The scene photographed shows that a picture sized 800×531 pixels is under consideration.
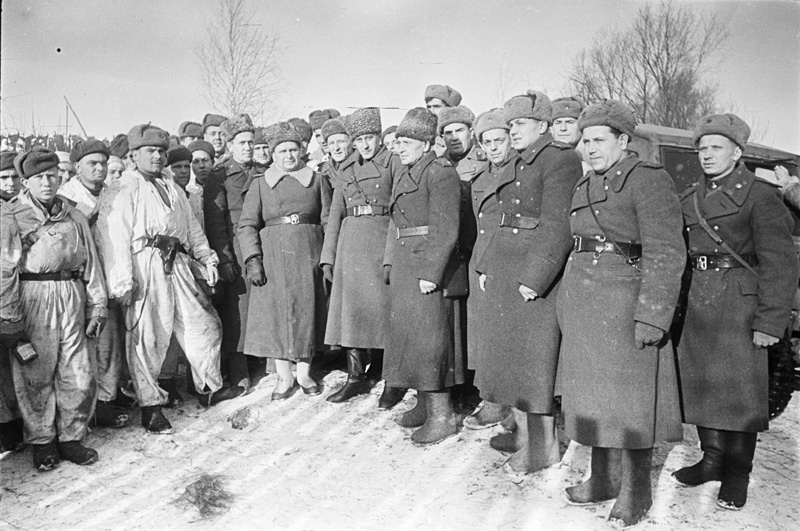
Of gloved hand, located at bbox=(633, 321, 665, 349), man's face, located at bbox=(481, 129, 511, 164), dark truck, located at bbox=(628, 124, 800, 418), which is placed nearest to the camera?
gloved hand, located at bbox=(633, 321, 665, 349)

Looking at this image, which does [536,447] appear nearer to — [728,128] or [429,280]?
[429,280]

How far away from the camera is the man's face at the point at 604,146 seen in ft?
10.0

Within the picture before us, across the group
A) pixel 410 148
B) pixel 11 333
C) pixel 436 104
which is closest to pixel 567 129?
pixel 436 104

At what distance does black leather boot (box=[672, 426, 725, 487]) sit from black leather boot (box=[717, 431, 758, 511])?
0.48 feet

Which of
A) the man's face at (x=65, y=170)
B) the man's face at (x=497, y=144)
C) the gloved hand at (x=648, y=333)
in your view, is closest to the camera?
the gloved hand at (x=648, y=333)

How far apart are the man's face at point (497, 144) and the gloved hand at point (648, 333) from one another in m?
1.51

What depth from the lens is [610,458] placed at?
10.5ft

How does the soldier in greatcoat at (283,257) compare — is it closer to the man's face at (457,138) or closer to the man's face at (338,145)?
the man's face at (338,145)

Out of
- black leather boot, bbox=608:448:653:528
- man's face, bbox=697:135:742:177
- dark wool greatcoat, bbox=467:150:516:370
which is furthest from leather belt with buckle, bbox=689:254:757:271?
dark wool greatcoat, bbox=467:150:516:370

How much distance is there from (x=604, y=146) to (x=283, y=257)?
274 cm

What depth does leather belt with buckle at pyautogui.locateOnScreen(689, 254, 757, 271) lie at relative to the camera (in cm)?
318

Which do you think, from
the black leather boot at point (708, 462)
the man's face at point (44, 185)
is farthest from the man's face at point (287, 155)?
the black leather boot at point (708, 462)

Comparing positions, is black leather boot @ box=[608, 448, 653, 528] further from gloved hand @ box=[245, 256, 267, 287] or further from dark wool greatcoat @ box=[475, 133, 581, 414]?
gloved hand @ box=[245, 256, 267, 287]

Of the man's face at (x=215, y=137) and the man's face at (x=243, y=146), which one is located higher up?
the man's face at (x=215, y=137)
